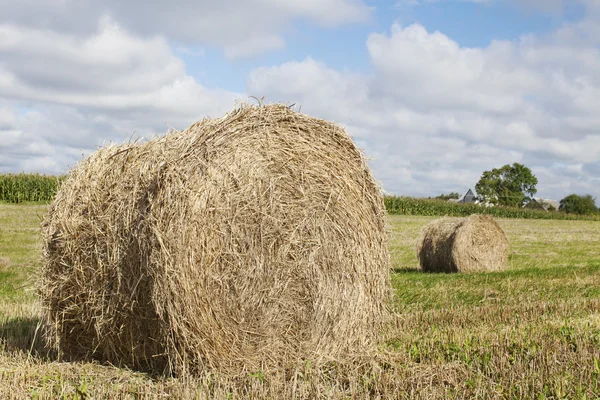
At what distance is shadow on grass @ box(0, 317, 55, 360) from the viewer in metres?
6.70

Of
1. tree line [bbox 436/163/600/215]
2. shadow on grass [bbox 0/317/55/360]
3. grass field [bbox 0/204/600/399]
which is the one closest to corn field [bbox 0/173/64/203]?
grass field [bbox 0/204/600/399]

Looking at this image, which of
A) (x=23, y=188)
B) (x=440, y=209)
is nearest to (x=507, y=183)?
(x=440, y=209)

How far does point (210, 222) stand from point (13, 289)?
7.14 meters

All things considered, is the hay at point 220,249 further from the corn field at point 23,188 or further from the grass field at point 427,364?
the corn field at point 23,188

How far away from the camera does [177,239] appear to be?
5137mm

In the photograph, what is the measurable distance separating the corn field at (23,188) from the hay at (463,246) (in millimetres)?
22424

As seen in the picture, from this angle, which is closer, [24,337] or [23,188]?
[24,337]

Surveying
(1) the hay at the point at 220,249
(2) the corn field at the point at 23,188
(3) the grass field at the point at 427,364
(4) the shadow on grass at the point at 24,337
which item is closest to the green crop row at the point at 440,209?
(2) the corn field at the point at 23,188

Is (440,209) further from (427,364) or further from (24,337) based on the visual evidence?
(427,364)

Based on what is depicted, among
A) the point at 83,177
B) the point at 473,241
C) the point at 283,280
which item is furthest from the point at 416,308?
the point at 473,241

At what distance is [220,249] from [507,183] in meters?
84.0

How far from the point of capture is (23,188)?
3162cm

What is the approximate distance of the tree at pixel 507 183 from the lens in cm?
8288

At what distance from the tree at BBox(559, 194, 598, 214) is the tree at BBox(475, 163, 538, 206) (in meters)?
4.58
